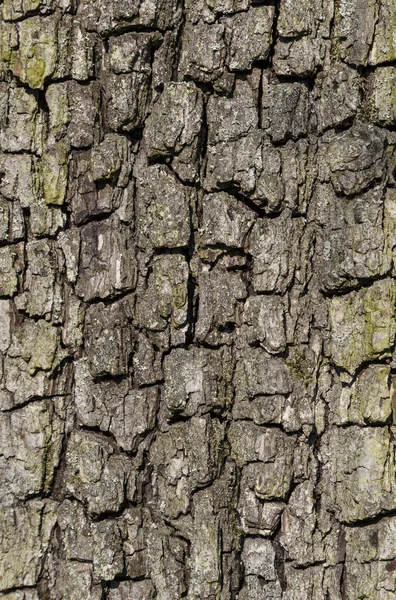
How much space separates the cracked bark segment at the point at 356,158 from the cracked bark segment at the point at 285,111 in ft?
0.36

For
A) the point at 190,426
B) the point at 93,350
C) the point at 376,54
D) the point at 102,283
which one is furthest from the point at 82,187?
the point at 376,54

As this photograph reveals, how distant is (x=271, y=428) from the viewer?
89.4 inches

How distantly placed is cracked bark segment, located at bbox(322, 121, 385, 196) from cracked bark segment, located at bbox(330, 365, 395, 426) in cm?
48

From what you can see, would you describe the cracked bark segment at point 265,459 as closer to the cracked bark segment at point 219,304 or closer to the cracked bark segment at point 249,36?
the cracked bark segment at point 219,304

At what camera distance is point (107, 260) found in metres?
2.33

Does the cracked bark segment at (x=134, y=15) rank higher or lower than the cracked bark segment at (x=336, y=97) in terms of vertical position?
higher

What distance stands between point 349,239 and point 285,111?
1.26 feet

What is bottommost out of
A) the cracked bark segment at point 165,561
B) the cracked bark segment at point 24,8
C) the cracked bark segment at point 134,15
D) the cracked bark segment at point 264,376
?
the cracked bark segment at point 165,561

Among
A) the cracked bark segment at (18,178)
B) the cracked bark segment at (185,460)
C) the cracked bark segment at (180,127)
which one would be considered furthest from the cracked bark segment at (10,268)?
the cracked bark segment at (185,460)

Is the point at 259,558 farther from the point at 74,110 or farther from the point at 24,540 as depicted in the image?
the point at 74,110

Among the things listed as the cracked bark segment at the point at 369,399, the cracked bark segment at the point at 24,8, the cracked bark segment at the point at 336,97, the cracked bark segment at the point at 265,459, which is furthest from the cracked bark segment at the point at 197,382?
the cracked bark segment at the point at 24,8

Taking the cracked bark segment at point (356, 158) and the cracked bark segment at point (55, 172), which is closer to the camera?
the cracked bark segment at point (356, 158)

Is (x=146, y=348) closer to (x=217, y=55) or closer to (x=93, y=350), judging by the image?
(x=93, y=350)

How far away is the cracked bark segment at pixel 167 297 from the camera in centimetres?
228
